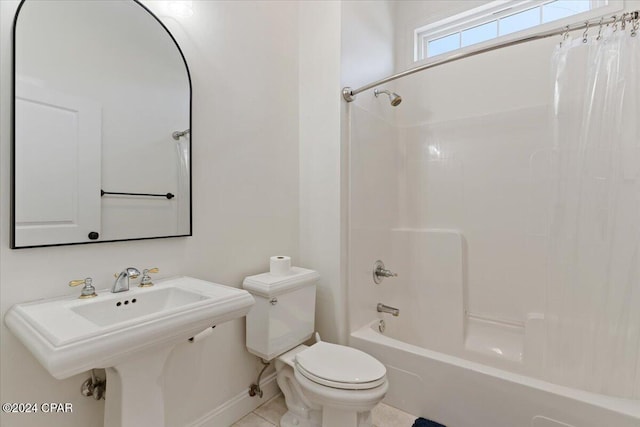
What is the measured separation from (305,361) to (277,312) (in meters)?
0.28

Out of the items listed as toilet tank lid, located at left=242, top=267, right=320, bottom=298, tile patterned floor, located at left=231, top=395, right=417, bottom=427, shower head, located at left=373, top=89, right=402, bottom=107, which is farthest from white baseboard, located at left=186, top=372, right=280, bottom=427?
shower head, located at left=373, top=89, right=402, bottom=107

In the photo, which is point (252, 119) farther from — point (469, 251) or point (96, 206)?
point (469, 251)

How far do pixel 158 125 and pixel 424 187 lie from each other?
1.83 m

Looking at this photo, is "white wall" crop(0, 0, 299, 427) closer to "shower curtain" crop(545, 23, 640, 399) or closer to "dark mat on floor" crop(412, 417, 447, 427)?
"dark mat on floor" crop(412, 417, 447, 427)

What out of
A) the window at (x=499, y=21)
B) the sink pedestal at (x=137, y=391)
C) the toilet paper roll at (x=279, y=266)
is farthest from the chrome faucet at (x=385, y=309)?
the window at (x=499, y=21)

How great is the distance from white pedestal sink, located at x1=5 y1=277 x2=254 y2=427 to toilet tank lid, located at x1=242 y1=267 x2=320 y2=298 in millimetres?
310

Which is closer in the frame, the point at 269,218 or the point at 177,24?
the point at 177,24

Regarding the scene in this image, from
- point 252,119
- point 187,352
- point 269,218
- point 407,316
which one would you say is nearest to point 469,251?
point 407,316

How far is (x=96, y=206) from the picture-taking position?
116cm

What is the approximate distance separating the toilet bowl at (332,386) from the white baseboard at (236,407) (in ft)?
0.71

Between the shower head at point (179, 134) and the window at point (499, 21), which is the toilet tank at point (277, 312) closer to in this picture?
the shower head at point (179, 134)

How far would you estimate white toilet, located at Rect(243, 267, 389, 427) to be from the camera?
4.09 feet

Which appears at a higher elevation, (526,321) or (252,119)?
Answer: (252,119)

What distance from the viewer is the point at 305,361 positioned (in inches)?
55.3
